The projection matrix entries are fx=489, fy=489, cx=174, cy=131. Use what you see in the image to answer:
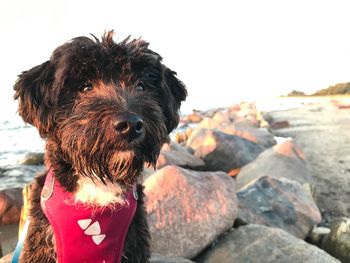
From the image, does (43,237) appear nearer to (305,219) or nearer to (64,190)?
(64,190)

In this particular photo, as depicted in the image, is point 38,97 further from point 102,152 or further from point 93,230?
point 93,230

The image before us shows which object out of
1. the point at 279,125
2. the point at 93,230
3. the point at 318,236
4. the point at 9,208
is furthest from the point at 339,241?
the point at 279,125

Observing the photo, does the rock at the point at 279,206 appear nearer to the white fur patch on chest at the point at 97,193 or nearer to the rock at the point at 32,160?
the white fur patch on chest at the point at 97,193

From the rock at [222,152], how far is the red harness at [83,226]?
358 inches

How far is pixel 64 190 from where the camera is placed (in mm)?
4410

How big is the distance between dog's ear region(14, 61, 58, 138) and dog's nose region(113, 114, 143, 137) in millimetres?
832

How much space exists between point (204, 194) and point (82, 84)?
304cm

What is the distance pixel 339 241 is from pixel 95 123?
5.46 m

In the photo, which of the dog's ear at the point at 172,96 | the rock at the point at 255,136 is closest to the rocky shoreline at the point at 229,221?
the dog's ear at the point at 172,96

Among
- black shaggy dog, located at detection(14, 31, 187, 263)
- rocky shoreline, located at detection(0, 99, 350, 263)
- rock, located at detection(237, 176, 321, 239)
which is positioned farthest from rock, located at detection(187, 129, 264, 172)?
black shaggy dog, located at detection(14, 31, 187, 263)

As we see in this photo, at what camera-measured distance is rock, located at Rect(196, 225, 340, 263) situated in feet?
20.0

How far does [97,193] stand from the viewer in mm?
4504

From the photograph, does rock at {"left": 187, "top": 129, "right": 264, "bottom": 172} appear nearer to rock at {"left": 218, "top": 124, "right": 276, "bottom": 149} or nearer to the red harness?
rock at {"left": 218, "top": 124, "right": 276, "bottom": 149}

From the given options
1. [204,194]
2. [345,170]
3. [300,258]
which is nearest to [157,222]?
[204,194]
